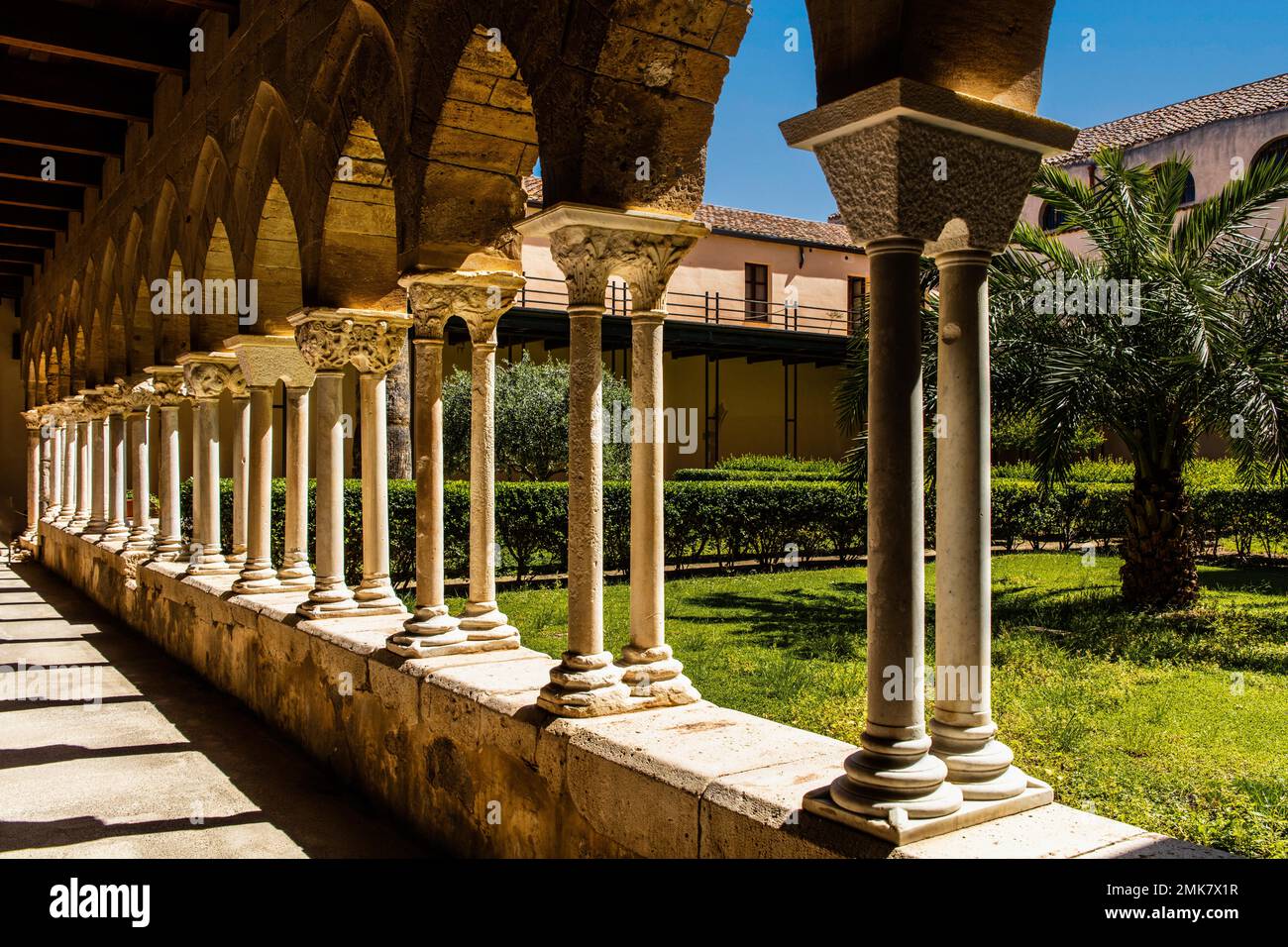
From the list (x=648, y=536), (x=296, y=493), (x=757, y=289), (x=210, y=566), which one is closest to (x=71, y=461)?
(x=210, y=566)

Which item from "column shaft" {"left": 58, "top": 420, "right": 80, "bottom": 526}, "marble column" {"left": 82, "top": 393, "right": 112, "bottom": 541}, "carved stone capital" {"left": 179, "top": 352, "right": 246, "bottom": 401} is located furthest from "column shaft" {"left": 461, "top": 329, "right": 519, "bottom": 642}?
"column shaft" {"left": 58, "top": 420, "right": 80, "bottom": 526}

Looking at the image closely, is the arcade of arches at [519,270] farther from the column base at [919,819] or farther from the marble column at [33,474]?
the marble column at [33,474]

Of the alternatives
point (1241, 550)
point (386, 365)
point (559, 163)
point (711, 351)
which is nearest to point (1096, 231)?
point (386, 365)

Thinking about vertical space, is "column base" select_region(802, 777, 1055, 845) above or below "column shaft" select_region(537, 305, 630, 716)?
below

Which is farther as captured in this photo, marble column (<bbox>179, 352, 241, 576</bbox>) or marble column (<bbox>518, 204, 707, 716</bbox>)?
marble column (<bbox>179, 352, 241, 576</bbox>)

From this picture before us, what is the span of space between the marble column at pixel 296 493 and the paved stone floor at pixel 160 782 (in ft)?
2.81

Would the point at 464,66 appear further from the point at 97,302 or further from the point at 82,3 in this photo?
the point at 97,302

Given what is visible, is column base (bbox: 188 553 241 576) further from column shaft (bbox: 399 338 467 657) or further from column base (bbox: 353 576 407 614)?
column shaft (bbox: 399 338 467 657)

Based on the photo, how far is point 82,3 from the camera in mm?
7281

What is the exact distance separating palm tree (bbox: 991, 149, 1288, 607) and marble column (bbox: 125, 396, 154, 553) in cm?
788

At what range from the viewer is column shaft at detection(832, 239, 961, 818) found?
7.83ft

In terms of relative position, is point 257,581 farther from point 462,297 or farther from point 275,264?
point 462,297

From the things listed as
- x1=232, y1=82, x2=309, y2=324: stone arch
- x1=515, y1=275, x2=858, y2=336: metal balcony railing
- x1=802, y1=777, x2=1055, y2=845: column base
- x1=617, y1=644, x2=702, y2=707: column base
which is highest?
x1=515, y1=275, x2=858, y2=336: metal balcony railing

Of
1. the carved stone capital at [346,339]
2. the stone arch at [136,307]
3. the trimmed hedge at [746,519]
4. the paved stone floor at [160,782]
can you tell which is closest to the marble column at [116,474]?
the trimmed hedge at [746,519]
